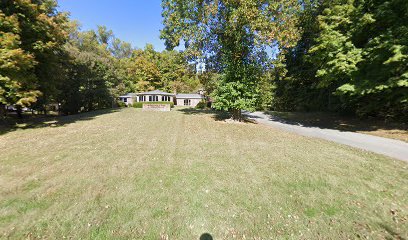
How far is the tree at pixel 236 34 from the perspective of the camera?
1373 cm

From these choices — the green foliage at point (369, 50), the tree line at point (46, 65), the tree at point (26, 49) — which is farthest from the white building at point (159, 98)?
the green foliage at point (369, 50)

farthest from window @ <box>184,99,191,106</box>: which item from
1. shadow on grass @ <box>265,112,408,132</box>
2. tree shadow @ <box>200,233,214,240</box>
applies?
tree shadow @ <box>200,233,214,240</box>

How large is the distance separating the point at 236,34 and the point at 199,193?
1284 cm

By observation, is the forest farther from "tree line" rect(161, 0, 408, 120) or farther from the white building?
the white building

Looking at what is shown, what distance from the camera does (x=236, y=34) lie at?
14.4 metres

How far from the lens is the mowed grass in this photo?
11.6ft

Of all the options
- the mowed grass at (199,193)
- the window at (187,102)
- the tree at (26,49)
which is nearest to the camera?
the mowed grass at (199,193)

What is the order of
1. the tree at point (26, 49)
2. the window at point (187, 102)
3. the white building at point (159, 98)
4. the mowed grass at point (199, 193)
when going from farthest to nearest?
the window at point (187, 102) → the white building at point (159, 98) → the tree at point (26, 49) → the mowed grass at point (199, 193)

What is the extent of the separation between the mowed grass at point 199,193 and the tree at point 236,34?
767 cm

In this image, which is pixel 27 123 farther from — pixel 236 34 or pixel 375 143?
pixel 375 143

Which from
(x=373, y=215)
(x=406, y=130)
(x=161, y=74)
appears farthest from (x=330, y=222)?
(x=161, y=74)

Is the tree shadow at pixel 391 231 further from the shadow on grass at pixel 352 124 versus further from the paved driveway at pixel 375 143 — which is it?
the shadow on grass at pixel 352 124

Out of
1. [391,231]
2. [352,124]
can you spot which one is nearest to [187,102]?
[352,124]

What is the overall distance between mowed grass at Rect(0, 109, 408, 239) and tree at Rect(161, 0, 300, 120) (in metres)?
7.67
